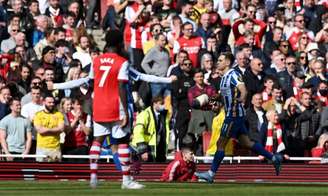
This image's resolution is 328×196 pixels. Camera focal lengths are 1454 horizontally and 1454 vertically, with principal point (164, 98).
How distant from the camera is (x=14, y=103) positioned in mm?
28250

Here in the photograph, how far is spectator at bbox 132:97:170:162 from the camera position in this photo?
28047mm

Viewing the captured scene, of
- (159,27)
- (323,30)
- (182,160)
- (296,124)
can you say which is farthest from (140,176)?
(323,30)

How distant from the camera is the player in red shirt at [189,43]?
3228 cm

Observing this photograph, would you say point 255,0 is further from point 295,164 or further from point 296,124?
point 295,164

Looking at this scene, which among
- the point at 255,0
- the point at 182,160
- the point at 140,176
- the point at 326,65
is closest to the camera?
the point at 182,160

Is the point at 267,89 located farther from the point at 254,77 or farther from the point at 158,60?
the point at 158,60

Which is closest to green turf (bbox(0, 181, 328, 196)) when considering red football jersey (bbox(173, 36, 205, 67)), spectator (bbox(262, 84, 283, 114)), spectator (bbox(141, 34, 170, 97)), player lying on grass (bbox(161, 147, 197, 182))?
player lying on grass (bbox(161, 147, 197, 182))

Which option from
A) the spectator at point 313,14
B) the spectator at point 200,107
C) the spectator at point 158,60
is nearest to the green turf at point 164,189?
the spectator at point 200,107

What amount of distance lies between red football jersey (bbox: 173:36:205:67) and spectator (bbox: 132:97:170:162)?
3.88m

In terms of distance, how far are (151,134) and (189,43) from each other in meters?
4.75

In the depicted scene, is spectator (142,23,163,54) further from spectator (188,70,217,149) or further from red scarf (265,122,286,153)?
red scarf (265,122,286,153)

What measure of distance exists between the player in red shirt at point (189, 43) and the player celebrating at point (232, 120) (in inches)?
293

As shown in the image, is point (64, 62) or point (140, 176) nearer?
point (140, 176)

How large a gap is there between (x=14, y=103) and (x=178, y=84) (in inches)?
148
